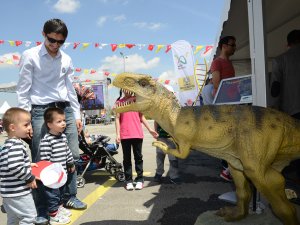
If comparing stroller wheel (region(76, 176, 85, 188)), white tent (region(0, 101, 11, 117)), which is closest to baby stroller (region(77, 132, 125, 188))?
stroller wheel (region(76, 176, 85, 188))

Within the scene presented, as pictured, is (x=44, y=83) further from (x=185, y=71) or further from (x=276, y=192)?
(x=185, y=71)

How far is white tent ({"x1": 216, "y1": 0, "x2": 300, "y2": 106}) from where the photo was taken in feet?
9.73

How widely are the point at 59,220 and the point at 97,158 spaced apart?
202 centimetres

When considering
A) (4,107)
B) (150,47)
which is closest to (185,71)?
(150,47)

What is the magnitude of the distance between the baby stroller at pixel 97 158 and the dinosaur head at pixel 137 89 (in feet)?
9.27

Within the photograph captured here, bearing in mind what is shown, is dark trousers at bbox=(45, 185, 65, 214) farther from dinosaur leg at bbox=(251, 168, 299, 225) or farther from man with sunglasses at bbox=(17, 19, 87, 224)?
dinosaur leg at bbox=(251, 168, 299, 225)

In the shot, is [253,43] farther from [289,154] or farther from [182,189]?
[182,189]

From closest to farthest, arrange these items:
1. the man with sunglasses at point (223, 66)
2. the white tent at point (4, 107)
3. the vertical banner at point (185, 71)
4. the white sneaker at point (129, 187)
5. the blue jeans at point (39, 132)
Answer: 1. the blue jeans at point (39, 132)
2. the man with sunglasses at point (223, 66)
3. the white sneaker at point (129, 187)
4. the vertical banner at point (185, 71)
5. the white tent at point (4, 107)

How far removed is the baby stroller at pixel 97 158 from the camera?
5102mm

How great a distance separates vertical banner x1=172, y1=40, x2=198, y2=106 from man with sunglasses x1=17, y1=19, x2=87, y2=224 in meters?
5.55

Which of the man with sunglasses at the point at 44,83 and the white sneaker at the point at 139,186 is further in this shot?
the white sneaker at the point at 139,186

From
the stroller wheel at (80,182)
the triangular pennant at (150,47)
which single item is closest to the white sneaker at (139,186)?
the stroller wheel at (80,182)

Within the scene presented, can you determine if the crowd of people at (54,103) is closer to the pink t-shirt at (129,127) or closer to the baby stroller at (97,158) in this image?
the pink t-shirt at (129,127)

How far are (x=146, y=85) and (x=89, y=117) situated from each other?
2994 centimetres
